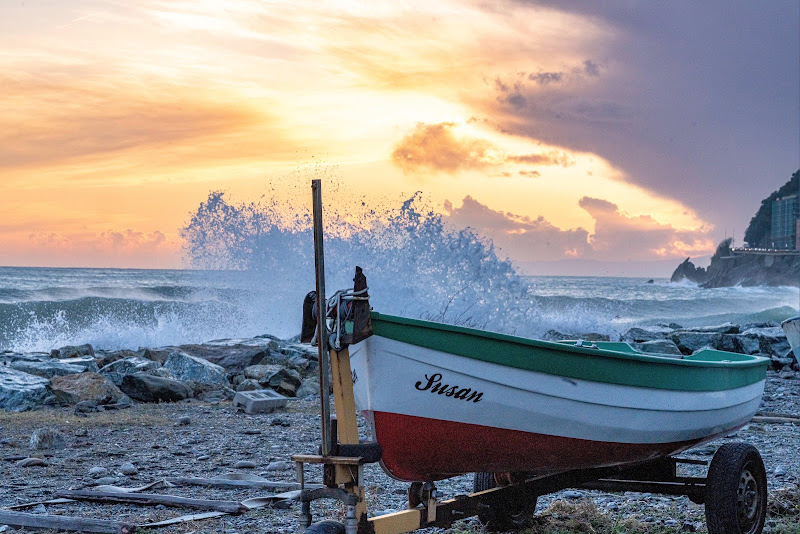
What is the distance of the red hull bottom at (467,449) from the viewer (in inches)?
187

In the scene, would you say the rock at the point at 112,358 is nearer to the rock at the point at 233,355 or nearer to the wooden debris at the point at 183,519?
the rock at the point at 233,355

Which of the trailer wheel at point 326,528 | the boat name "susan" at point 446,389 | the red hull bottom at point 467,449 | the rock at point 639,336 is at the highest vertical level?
the boat name "susan" at point 446,389

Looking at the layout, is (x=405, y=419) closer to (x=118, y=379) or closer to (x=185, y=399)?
(x=185, y=399)

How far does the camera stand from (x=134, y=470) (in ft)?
27.9

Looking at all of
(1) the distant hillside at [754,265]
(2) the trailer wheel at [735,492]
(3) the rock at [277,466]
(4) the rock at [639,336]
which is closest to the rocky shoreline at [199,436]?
(3) the rock at [277,466]

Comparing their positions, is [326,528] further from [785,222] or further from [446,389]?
[785,222]

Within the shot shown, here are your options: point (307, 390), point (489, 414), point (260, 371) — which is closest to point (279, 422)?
point (307, 390)

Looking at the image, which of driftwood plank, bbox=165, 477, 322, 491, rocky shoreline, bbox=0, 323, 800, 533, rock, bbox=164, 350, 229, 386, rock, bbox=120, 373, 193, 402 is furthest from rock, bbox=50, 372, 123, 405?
driftwood plank, bbox=165, 477, 322, 491

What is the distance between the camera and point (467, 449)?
4.98 m

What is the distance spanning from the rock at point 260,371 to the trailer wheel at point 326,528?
37.3 ft

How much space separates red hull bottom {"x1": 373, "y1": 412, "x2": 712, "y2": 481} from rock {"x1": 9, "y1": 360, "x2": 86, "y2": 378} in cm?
1237

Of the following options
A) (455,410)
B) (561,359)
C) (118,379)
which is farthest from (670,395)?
(118,379)

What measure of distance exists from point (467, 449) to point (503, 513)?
1.49 m

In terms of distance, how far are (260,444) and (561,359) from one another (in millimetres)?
6027
